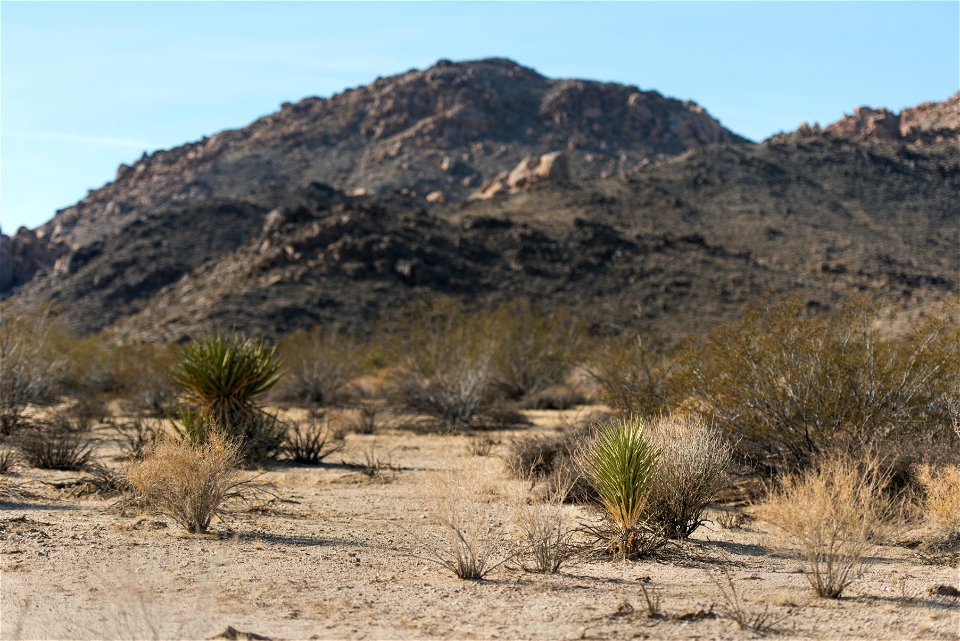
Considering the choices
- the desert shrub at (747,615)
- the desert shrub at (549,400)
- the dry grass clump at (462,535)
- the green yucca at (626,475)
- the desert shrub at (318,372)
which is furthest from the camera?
the desert shrub at (318,372)

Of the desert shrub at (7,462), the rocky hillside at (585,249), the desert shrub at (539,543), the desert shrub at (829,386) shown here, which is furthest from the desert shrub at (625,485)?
the rocky hillside at (585,249)

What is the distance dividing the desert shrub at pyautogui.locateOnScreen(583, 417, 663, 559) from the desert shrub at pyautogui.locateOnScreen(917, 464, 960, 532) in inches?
120

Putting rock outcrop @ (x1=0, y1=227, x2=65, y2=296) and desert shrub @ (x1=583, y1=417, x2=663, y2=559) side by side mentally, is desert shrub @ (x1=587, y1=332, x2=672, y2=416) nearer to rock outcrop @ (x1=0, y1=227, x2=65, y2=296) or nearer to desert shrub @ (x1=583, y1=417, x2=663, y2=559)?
desert shrub @ (x1=583, y1=417, x2=663, y2=559)

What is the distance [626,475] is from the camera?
828 cm

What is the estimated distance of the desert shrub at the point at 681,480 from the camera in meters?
8.84

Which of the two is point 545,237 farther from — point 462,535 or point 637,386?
point 462,535

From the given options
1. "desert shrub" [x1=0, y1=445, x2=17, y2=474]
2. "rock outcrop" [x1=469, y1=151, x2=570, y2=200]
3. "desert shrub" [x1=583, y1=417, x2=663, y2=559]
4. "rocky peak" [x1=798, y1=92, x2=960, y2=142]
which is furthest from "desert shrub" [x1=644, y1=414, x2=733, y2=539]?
"rocky peak" [x1=798, y1=92, x2=960, y2=142]

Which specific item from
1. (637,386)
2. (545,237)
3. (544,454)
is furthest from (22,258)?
(544,454)

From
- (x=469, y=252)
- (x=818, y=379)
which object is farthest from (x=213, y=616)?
(x=469, y=252)

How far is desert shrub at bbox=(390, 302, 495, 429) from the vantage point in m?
21.8

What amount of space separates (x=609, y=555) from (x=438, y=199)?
6891cm

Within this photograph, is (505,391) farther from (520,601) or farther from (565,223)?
(565,223)

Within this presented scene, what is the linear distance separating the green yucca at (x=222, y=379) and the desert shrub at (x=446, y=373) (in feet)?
20.7

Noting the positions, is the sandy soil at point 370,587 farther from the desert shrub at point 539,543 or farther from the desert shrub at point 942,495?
the desert shrub at point 942,495
